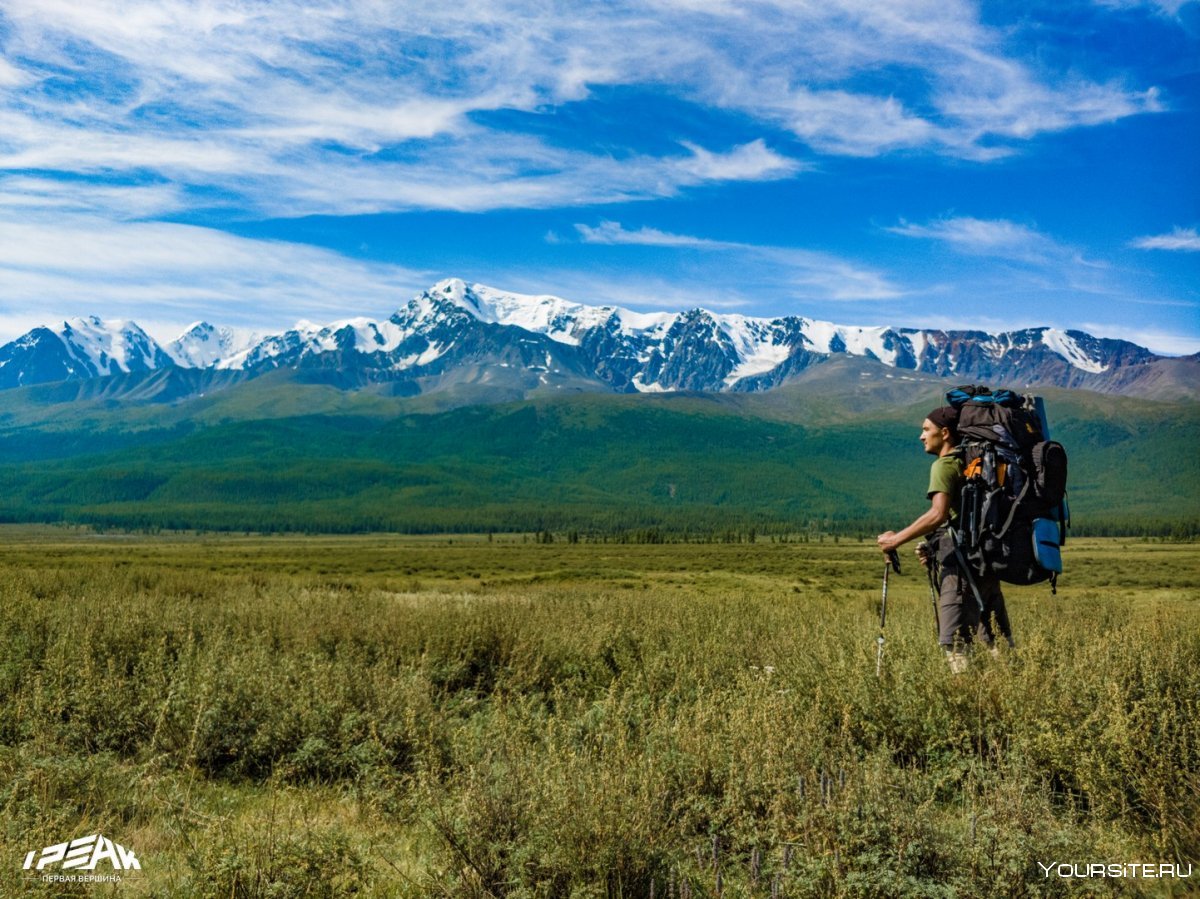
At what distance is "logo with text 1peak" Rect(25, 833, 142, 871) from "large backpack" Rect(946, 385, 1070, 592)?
654cm

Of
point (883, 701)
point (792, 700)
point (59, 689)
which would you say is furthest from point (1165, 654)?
point (59, 689)

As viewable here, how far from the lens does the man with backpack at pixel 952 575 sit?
289 inches

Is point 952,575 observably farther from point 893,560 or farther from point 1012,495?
point 1012,495

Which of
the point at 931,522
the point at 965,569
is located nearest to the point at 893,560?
the point at 931,522

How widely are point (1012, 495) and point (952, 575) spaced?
942 millimetres

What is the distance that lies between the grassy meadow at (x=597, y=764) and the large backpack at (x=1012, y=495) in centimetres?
82

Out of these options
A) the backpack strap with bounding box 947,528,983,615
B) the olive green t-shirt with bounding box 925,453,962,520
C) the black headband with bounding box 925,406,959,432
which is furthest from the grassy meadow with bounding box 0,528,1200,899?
the black headband with bounding box 925,406,959,432

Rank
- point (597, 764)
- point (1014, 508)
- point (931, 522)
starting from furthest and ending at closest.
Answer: point (931, 522), point (1014, 508), point (597, 764)

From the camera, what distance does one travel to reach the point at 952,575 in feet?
24.7

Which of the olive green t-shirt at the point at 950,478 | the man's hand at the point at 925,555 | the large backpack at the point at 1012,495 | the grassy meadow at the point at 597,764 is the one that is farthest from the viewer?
the man's hand at the point at 925,555

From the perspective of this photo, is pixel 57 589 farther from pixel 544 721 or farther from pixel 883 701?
pixel 883 701

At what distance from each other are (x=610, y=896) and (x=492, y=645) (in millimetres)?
6103

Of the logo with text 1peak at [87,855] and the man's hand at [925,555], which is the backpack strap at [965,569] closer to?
the man's hand at [925,555]

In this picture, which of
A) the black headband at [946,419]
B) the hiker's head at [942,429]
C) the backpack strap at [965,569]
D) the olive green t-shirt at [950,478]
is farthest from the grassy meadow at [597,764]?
the black headband at [946,419]
